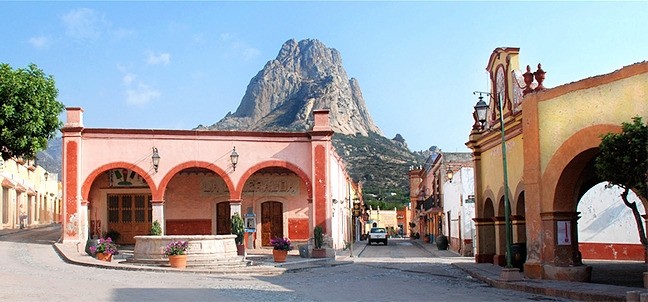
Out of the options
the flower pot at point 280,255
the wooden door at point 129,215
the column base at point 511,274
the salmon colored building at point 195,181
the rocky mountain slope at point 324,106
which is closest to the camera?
the column base at point 511,274

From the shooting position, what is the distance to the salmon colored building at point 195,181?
27.8m

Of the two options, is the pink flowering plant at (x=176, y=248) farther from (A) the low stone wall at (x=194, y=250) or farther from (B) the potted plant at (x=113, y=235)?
(B) the potted plant at (x=113, y=235)

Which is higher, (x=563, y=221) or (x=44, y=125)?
(x=44, y=125)

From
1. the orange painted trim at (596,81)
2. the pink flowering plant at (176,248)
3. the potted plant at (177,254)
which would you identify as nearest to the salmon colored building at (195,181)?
the pink flowering plant at (176,248)

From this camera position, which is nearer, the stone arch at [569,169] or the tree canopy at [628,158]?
the tree canopy at [628,158]

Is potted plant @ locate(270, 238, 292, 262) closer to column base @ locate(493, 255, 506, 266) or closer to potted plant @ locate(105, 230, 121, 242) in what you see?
column base @ locate(493, 255, 506, 266)

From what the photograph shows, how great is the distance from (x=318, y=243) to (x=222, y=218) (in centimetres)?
670

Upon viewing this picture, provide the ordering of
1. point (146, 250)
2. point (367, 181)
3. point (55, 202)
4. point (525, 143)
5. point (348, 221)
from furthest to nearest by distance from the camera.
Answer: point (367, 181) → point (55, 202) → point (348, 221) → point (146, 250) → point (525, 143)

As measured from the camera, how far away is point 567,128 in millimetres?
15734

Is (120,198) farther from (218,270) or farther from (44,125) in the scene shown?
(218,270)

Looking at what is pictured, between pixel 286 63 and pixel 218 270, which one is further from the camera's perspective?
pixel 286 63

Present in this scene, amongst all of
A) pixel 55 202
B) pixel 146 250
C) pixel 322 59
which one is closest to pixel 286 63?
pixel 322 59

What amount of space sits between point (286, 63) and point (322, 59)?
9.77 metres

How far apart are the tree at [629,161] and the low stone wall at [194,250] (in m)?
12.7
